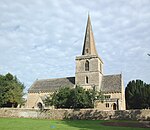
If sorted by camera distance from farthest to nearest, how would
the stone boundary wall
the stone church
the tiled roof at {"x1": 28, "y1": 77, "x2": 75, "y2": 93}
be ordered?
the tiled roof at {"x1": 28, "y1": 77, "x2": 75, "y2": 93}
the stone church
the stone boundary wall

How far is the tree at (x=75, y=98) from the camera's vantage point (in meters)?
47.3

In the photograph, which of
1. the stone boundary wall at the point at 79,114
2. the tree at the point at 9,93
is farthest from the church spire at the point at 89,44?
the stone boundary wall at the point at 79,114

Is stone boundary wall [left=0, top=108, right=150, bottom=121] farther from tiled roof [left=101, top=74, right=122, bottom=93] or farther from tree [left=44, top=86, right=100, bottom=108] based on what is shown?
tiled roof [left=101, top=74, right=122, bottom=93]

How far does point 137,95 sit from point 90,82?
14990 millimetres

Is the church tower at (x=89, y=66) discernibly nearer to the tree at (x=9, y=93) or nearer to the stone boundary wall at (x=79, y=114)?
the tree at (x=9, y=93)

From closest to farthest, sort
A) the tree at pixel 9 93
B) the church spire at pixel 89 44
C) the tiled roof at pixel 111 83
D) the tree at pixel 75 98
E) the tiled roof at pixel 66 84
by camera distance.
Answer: the tree at pixel 75 98, the tree at pixel 9 93, the tiled roof at pixel 111 83, the tiled roof at pixel 66 84, the church spire at pixel 89 44

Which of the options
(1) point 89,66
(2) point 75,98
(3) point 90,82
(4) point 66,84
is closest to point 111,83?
(3) point 90,82

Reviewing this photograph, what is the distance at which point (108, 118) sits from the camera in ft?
126

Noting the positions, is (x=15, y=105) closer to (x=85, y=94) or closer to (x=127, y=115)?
(x=85, y=94)

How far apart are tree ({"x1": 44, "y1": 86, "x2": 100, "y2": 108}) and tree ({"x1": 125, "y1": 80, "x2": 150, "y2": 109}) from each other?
694 inches

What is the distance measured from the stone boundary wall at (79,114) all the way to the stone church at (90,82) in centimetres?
1351

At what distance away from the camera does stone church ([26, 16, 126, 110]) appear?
56.9 meters

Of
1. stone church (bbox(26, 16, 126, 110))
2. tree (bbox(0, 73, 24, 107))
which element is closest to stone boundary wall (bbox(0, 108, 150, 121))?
tree (bbox(0, 73, 24, 107))

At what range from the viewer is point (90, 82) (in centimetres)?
6147
